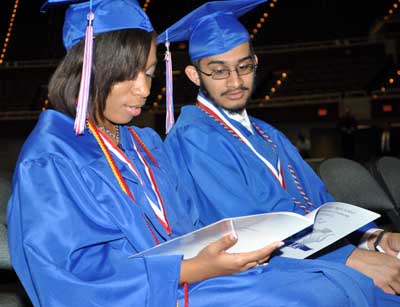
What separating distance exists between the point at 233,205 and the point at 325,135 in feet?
41.4

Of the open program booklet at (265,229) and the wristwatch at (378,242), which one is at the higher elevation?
the open program booklet at (265,229)

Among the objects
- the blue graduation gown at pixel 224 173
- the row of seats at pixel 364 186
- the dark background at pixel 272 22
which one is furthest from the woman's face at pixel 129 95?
the dark background at pixel 272 22

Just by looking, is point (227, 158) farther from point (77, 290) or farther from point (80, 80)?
point (77, 290)

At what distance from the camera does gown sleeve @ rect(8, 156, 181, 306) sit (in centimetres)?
153

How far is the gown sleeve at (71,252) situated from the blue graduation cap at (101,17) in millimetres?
407

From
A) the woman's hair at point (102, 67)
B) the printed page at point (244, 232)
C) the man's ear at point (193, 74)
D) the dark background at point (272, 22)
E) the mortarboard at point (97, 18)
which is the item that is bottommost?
the dark background at point (272, 22)

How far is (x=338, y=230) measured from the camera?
6.09 ft

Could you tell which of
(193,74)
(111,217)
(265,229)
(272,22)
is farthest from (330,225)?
(272,22)

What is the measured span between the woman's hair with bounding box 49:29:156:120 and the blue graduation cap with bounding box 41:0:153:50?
0.02 metres

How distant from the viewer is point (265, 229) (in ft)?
4.92

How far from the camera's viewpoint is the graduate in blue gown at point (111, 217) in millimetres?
1538

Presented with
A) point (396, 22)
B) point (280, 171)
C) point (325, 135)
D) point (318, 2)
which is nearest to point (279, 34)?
point (318, 2)

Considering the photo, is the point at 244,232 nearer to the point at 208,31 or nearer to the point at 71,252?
the point at 71,252

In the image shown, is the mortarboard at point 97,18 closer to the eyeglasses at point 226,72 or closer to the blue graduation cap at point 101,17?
the blue graduation cap at point 101,17
